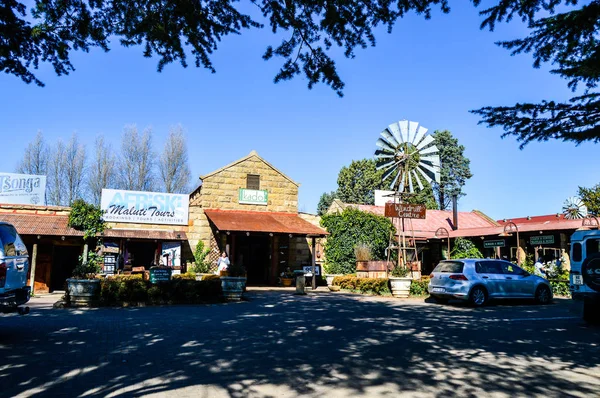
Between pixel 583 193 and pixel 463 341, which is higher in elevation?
pixel 583 193

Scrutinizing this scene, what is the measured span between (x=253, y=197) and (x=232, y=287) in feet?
32.9

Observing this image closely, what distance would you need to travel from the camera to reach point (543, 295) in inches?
603

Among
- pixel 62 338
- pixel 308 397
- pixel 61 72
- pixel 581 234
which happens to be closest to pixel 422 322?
pixel 581 234

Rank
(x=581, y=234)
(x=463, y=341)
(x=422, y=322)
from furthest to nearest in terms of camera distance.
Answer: (x=581, y=234)
(x=422, y=322)
(x=463, y=341)

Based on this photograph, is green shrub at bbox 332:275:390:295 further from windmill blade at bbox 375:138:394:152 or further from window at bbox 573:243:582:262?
window at bbox 573:243:582:262

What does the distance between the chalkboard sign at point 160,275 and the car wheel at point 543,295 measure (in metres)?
12.3

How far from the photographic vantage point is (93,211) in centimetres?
2086

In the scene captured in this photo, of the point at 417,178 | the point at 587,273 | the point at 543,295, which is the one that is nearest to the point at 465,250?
the point at 417,178

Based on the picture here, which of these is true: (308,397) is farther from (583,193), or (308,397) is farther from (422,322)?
(583,193)

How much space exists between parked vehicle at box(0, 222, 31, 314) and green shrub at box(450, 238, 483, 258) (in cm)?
2539

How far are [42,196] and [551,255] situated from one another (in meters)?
29.3

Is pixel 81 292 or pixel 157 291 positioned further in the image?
pixel 157 291

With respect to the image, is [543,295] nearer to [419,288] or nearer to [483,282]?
[483,282]

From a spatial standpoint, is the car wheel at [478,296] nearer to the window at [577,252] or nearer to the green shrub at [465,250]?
the window at [577,252]
